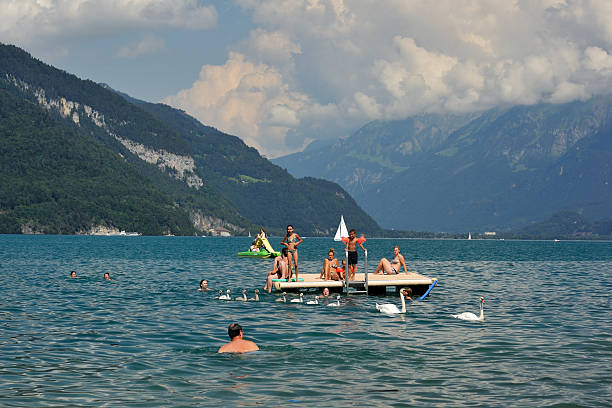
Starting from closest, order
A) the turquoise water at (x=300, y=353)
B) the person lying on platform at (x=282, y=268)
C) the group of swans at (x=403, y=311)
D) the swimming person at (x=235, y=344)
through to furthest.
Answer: the turquoise water at (x=300, y=353) < the swimming person at (x=235, y=344) < the group of swans at (x=403, y=311) < the person lying on platform at (x=282, y=268)

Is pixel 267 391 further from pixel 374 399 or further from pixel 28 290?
pixel 28 290

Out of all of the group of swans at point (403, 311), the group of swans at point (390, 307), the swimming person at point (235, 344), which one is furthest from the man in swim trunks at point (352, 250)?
the swimming person at point (235, 344)

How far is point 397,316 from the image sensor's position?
102ft

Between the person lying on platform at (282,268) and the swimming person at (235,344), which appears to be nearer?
the swimming person at (235,344)

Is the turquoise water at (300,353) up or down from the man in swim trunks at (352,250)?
down

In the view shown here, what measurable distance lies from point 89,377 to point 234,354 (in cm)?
473

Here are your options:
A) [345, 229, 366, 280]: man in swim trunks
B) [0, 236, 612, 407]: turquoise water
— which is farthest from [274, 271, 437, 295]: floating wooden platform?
[0, 236, 612, 407]: turquoise water

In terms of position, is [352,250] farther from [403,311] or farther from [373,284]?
[403,311]

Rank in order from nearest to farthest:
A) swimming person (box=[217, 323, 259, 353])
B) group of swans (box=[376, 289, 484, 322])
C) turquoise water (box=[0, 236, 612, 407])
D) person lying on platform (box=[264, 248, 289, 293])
Result: turquoise water (box=[0, 236, 612, 407]), swimming person (box=[217, 323, 259, 353]), group of swans (box=[376, 289, 484, 322]), person lying on platform (box=[264, 248, 289, 293])

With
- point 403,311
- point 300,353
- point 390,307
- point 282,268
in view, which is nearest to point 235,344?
point 300,353

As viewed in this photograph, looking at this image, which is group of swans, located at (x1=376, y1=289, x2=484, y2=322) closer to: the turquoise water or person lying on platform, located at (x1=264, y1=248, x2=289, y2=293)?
the turquoise water

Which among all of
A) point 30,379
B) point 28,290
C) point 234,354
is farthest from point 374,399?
point 28,290

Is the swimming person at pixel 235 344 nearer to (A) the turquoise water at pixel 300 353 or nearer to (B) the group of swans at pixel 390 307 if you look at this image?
(A) the turquoise water at pixel 300 353

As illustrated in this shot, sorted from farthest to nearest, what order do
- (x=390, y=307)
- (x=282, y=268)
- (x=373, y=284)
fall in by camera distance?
(x=282, y=268) → (x=373, y=284) → (x=390, y=307)
